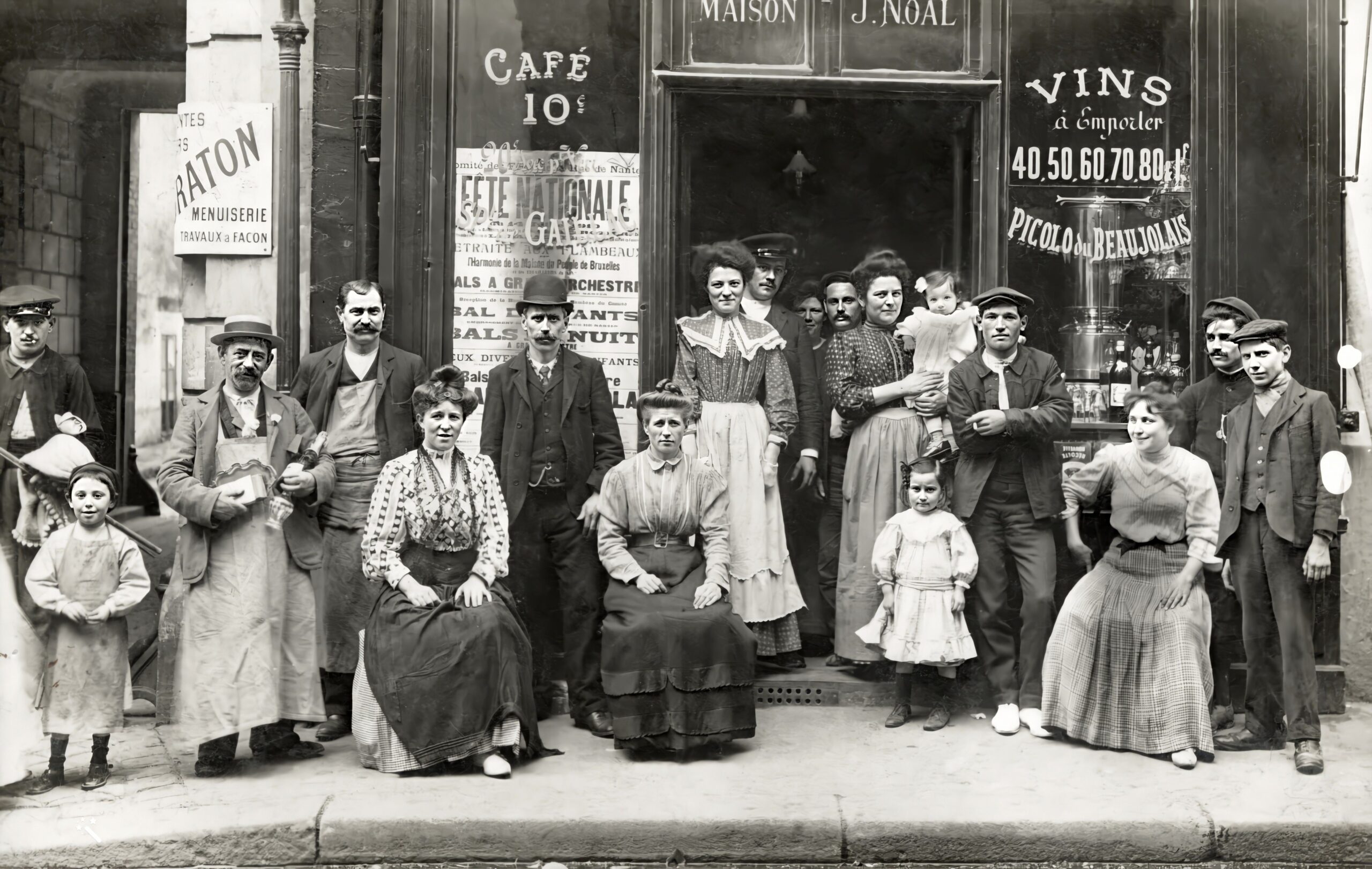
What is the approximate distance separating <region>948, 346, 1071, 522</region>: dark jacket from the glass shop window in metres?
0.82

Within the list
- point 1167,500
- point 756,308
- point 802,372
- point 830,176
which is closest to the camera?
point 1167,500

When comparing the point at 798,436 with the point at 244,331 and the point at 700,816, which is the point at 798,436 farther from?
the point at 244,331

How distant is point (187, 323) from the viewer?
284 inches

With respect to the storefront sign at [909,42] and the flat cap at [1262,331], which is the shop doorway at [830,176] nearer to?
the storefront sign at [909,42]

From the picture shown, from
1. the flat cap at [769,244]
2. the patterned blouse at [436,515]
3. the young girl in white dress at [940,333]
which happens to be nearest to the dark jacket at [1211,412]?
the young girl in white dress at [940,333]

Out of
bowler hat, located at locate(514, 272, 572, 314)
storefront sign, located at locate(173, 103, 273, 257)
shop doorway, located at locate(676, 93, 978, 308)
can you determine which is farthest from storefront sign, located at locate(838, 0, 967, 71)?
storefront sign, located at locate(173, 103, 273, 257)

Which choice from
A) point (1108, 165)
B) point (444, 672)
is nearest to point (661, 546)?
point (444, 672)

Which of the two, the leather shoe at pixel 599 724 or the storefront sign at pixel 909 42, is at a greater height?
the storefront sign at pixel 909 42

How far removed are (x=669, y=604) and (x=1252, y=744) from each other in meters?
2.74

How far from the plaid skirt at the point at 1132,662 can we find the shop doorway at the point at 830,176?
2.29 metres

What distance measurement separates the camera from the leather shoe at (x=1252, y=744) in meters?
5.85

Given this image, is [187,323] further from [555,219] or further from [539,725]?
[539,725]

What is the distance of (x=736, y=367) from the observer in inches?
265

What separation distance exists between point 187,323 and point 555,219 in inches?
86.6
